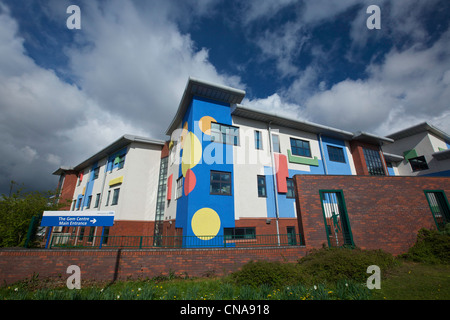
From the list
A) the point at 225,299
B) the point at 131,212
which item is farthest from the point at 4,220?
the point at 225,299

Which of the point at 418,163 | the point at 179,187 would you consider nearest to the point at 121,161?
the point at 179,187

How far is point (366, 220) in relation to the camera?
10109 mm

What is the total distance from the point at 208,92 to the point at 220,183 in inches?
276

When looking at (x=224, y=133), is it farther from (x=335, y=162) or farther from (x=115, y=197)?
(x=115, y=197)

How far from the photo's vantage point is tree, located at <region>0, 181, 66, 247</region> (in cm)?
1010

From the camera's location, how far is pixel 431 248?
368 inches

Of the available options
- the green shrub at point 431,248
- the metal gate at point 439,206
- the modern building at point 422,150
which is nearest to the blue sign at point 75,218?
the green shrub at point 431,248

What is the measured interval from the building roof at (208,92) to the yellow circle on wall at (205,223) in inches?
343

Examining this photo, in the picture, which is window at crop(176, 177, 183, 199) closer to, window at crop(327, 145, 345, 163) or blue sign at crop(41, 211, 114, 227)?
blue sign at crop(41, 211, 114, 227)

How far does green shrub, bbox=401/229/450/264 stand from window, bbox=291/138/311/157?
9686 mm

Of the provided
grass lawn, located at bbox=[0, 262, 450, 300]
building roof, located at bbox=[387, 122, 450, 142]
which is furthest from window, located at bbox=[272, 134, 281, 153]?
building roof, located at bbox=[387, 122, 450, 142]
